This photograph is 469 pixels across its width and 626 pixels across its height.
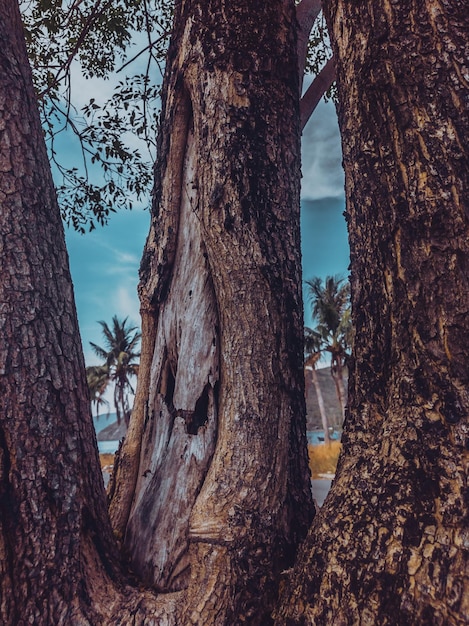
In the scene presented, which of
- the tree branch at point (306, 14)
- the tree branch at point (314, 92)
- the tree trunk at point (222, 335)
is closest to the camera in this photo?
the tree trunk at point (222, 335)

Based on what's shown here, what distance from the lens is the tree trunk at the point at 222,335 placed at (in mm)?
2049

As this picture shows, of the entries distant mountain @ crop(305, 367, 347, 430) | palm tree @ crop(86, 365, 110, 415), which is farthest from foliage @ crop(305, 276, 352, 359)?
distant mountain @ crop(305, 367, 347, 430)

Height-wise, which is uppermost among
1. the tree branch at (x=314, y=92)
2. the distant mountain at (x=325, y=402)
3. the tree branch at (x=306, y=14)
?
the tree branch at (x=306, y=14)

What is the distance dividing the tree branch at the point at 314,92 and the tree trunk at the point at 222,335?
66.1 inches

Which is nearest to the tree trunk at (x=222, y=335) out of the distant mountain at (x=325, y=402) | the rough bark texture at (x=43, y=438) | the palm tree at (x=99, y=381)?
the rough bark texture at (x=43, y=438)

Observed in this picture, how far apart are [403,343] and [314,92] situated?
11.8 ft

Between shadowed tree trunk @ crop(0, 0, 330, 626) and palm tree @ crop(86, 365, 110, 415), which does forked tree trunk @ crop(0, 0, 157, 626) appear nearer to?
shadowed tree trunk @ crop(0, 0, 330, 626)

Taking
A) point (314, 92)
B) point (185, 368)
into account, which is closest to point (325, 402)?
point (314, 92)

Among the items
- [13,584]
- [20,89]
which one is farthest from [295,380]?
[20,89]

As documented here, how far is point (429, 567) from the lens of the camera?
1417mm

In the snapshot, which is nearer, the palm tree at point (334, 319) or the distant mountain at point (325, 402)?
the palm tree at point (334, 319)

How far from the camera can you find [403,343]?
1674 millimetres

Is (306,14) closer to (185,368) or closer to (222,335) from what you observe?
(222,335)

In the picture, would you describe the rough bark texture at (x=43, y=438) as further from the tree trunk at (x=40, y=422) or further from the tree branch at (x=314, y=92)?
the tree branch at (x=314, y=92)
